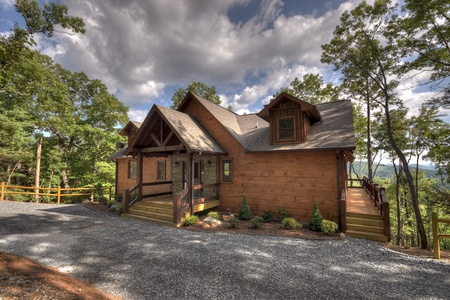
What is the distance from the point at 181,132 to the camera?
10.2m

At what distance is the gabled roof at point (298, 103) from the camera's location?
34.9 feet

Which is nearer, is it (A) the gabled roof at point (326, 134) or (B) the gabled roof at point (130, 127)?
(A) the gabled roof at point (326, 134)

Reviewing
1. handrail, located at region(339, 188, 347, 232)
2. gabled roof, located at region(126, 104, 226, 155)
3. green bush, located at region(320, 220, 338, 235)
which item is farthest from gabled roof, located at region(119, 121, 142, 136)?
handrail, located at region(339, 188, 347, 232)

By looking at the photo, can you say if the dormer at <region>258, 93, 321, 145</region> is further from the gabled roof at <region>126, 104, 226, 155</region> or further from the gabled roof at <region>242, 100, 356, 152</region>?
the gabled roof at <region>126, 104, 226, 155</region>

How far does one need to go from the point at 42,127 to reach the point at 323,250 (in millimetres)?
27615

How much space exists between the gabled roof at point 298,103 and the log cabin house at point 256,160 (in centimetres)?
6

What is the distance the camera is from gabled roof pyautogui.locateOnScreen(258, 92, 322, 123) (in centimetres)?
1062

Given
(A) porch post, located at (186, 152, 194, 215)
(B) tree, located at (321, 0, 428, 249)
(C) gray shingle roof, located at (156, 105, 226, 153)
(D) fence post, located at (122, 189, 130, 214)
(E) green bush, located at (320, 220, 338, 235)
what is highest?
(B) tree, located at (321, 0, 428, 249)

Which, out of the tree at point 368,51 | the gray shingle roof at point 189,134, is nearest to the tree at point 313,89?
the tree at point 368,51

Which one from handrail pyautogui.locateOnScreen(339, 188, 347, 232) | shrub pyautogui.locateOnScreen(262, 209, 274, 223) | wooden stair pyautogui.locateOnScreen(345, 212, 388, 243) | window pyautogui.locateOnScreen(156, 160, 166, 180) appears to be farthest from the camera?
window pyautogui.locateOnScreen(156, 160, 166, 180)

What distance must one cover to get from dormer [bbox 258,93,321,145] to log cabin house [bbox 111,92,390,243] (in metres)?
0.05

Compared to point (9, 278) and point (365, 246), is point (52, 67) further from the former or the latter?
point (365, 246)

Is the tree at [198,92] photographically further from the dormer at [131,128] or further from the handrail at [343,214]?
the handrail at [343,214]

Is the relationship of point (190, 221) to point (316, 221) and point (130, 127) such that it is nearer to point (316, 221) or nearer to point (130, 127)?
point (316, 221)
